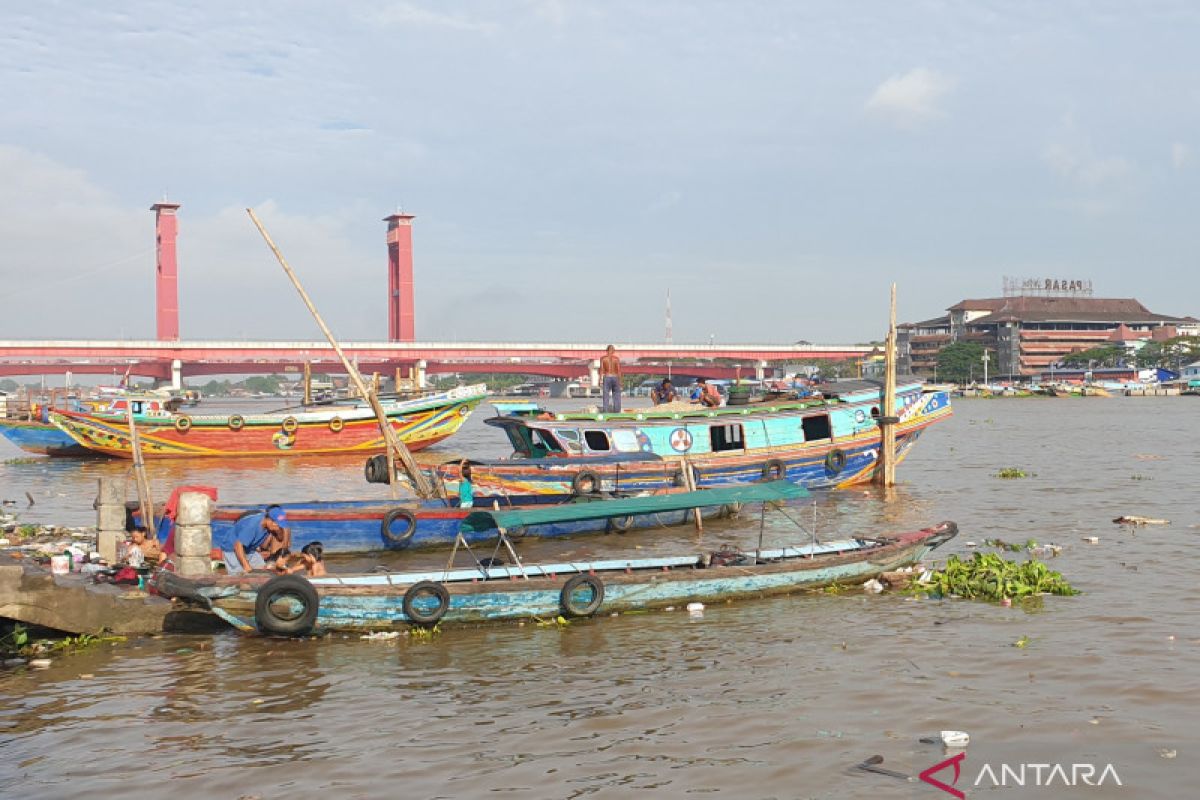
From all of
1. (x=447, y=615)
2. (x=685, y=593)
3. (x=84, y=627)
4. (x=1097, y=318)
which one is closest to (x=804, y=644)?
(x=685, y=593)

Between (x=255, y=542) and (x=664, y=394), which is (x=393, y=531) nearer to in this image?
(x=255, y=542)

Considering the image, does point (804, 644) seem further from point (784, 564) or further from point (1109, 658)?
point (1109, 658)

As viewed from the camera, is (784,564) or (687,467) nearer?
(784,564)

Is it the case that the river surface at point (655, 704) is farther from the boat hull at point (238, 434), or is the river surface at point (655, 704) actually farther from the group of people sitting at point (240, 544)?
the boat hull at point (238, 434)

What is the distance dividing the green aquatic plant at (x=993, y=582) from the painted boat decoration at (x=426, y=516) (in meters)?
2.21

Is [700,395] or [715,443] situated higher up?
[700,395]

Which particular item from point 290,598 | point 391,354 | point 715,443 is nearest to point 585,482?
point 715,443

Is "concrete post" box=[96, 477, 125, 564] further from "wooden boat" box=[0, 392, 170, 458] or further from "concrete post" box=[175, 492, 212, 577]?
"wooden boat" box=[0, 392, 170, 458]

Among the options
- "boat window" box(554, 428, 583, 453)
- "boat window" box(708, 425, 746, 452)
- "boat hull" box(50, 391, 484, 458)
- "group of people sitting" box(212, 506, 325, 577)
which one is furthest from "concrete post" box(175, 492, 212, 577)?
"boat hull" box(50, 391, 484, 458)

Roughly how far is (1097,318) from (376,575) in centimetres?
16349

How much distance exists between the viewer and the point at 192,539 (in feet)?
43.0

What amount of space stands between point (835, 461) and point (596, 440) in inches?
221

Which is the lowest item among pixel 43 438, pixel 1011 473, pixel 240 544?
pixel 1011 473

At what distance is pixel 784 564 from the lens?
1383cm
